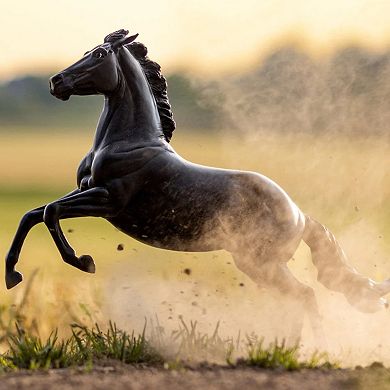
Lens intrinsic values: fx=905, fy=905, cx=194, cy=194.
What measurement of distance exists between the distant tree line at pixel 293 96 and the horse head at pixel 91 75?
1278 millimetres

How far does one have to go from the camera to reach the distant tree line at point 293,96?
26.6ft

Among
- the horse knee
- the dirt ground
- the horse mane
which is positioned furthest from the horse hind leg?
the horse knee

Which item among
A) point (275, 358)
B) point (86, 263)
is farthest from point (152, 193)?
point (275, 358)

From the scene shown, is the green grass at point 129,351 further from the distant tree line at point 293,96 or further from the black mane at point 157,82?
the distant tree line at point 293,96

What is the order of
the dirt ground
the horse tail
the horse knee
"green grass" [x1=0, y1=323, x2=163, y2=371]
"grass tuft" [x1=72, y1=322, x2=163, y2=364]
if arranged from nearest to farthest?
the dirt ground, "green grass" [x1=0, y1=323, x2=163, y2=371], "grass tuft" [x1=72, y1=322, x2=163, y2=364], the horse knee, the horse tail

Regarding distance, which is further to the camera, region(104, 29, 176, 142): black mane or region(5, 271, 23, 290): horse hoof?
region(104, 29, 176, 142): black mane

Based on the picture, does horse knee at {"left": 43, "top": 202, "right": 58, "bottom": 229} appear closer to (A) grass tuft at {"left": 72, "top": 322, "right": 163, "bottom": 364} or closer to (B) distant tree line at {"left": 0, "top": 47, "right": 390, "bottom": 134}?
(A) grass tuft at {"left": 72, "top": 322, "right": 163, "bottom": 364}

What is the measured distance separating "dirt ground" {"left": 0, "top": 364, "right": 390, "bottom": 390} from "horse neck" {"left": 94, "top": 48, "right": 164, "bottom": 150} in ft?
5.54

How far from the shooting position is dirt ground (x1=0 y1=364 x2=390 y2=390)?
5.44 meters

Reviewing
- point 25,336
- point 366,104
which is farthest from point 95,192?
point 366,104

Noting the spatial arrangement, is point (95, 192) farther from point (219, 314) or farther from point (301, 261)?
point (301, 261)

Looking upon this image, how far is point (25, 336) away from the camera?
633 cm

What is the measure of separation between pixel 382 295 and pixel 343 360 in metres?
0.62

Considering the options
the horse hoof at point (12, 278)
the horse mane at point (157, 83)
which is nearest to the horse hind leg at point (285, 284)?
the horse mane at point (157, 83)
